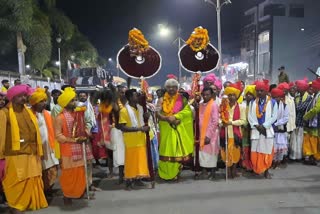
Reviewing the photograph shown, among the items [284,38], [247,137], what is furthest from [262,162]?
[284,38]

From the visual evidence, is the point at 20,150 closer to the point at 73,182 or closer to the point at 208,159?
the point at 73,182

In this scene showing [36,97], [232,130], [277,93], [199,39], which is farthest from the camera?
[277,93]

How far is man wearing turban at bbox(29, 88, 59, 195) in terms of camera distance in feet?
20.6

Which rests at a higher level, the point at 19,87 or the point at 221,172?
the point at 19,87

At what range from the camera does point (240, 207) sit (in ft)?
19.3

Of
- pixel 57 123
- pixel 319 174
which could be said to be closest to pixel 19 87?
pixel 57 123

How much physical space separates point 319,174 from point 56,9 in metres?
21.9

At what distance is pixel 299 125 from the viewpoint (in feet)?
30.4

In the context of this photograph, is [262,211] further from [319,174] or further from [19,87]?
[19,87]

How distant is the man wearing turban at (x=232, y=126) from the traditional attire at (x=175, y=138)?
656mm

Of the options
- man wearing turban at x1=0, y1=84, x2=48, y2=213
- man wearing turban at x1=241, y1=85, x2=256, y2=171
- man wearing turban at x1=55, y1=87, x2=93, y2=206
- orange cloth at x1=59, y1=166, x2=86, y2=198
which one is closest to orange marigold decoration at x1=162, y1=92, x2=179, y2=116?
man wearing turban at x1=241, y1=85, x2=256, y2=171

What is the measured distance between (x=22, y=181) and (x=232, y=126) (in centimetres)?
402

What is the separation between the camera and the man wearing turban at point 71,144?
19.4 ft

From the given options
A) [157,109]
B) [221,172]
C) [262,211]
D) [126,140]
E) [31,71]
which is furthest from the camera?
[31,71]
